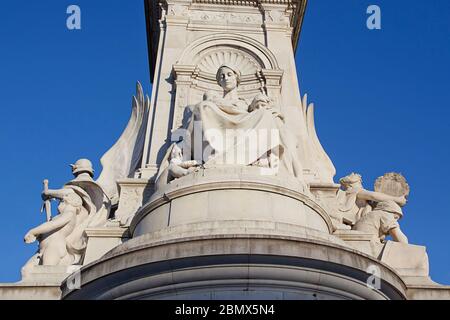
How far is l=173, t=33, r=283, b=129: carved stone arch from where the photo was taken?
19.5 metres

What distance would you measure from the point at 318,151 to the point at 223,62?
13.0ft

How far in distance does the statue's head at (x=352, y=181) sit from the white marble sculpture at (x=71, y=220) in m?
6.15

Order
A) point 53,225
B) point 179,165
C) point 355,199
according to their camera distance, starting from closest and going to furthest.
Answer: point 179,165 < point 53,225 < point 355,199

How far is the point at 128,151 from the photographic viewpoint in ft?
64.1

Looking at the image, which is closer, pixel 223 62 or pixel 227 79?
pixel 227 79

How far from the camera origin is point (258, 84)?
782 inches

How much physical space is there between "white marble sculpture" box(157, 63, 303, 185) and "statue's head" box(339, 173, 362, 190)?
2131mm

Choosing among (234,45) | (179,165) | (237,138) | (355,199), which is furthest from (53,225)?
(234,45)

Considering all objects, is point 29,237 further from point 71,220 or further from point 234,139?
point 234,139

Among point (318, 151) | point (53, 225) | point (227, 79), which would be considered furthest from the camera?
point (318, 151)

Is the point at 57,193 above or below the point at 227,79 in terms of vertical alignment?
below

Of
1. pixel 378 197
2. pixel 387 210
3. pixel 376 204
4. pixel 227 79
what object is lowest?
pixel 387 210
